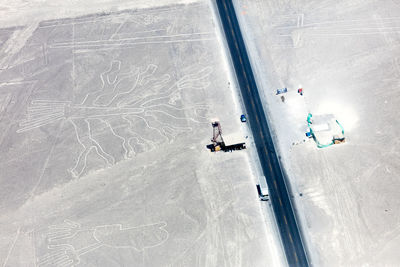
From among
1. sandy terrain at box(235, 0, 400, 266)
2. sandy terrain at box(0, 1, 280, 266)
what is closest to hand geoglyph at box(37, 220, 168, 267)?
sandy terrain at box(0, 1, 280, 266)

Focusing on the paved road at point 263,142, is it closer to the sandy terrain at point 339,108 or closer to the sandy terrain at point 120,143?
the sandy terrain at point 339,108

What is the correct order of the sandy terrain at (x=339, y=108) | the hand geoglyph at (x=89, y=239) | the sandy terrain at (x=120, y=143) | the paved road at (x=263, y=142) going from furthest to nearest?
the sandy terrain at (x=120, y=143), the hand geoglyph at (x=89, y=239), the sandy terrain at (x=339, y=108), the paved road at (x=263, y=142)

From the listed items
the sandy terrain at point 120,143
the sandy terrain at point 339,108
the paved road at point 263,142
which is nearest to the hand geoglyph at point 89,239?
the sandy terrain at point 120,143

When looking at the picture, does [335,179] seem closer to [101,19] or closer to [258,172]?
[258,172]

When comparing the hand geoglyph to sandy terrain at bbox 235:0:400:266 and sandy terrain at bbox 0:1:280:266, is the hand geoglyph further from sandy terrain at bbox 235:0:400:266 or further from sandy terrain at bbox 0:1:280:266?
sandy terrain at bbox 235:0:400:266

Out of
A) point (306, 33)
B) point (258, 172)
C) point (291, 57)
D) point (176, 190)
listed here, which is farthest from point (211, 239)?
point (306, 33)

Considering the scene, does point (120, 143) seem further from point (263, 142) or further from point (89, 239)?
point (263, 142)

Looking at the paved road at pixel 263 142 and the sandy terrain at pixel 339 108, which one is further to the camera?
the sandy terrain at pixel 339 108

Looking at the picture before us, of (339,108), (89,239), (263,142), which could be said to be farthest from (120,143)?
(339,108)

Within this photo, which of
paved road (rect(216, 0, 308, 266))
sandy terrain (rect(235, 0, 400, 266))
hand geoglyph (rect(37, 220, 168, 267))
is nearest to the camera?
paved road (rect(216, 0, 308, 266))

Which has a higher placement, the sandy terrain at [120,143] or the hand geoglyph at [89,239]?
the sandy terrain at [120,143]
